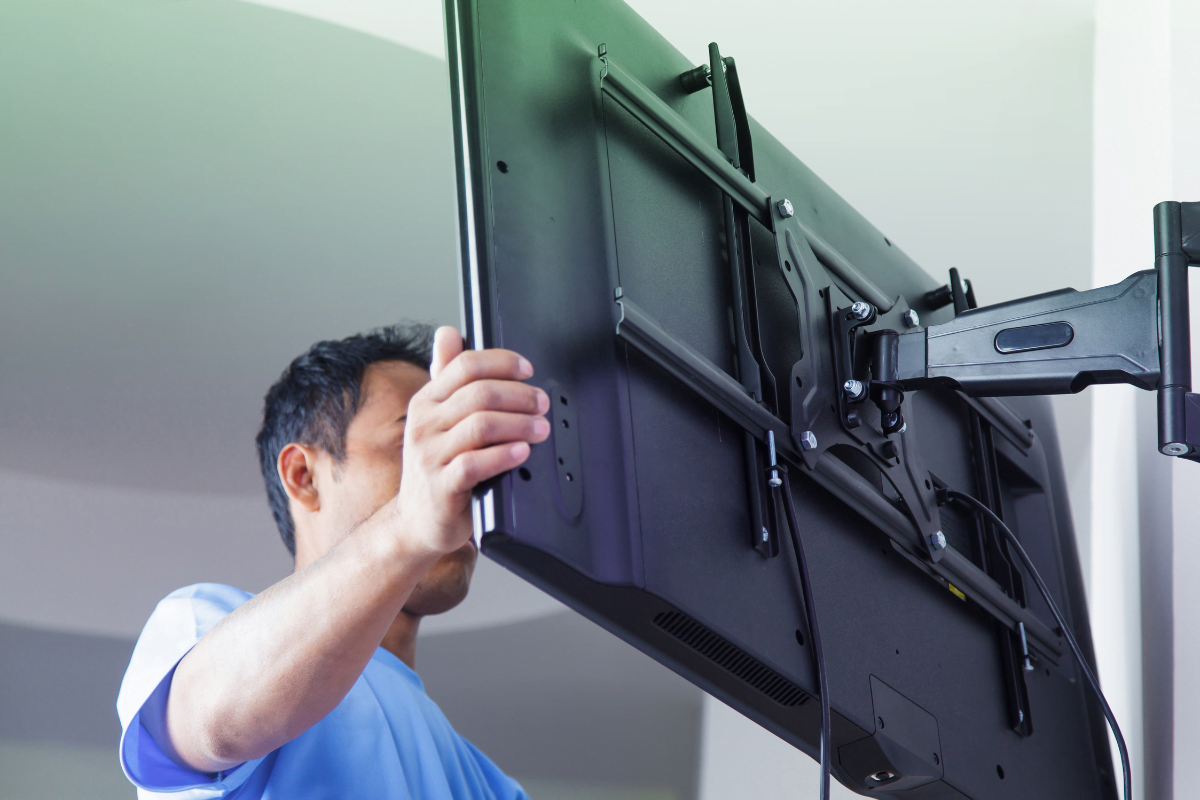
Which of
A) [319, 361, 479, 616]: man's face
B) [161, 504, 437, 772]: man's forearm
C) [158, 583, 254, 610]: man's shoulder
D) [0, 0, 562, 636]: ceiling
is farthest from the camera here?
[0, 0, 562, 636]: ceiling

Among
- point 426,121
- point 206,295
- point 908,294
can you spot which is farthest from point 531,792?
point 908,294

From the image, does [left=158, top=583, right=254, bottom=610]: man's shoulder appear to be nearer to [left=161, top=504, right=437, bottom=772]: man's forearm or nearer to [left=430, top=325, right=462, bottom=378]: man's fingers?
[left=161, top=504, right=437, bottom=772]: man's forearm

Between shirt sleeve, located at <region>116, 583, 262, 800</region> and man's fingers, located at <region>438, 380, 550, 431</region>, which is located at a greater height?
man's fingers, located at <region>438, 380, 550, 431</region>

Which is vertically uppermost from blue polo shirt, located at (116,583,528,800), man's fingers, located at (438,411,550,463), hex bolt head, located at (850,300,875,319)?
hex bolt head, located at (850,300,875,319)

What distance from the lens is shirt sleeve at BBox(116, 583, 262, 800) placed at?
0.83 m

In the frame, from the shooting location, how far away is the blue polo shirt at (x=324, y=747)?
0.84 metres

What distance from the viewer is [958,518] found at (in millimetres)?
1066

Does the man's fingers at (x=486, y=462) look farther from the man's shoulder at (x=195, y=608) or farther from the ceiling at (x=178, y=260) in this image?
the ceiling at (x=178, y=260)

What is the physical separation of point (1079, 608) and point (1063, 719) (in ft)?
0.70

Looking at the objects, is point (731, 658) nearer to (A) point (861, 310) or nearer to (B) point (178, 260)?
(A) point (861, 310)

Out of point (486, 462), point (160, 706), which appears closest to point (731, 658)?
point (486, 462)

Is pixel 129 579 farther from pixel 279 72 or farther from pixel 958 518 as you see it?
pixel 958 518

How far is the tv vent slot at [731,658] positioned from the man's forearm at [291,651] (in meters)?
0.17

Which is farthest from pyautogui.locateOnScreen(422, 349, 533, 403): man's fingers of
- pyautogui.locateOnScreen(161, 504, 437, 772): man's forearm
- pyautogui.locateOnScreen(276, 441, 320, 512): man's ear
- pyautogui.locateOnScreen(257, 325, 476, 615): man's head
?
pyautogui.locateOnScreen(276, 441, 320, 512): man's ear
